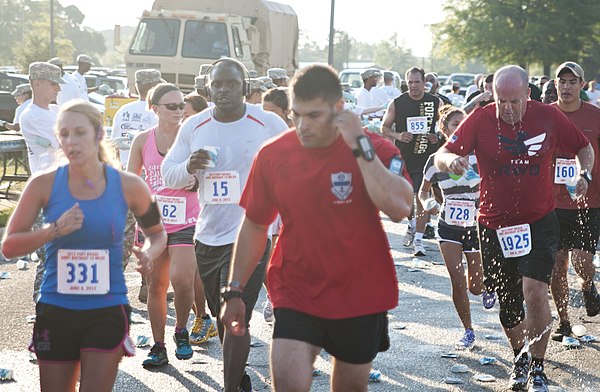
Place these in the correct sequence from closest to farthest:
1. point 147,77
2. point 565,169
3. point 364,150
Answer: point 364,150 → point 565,169 → point 147,77

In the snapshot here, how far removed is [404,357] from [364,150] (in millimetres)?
4034

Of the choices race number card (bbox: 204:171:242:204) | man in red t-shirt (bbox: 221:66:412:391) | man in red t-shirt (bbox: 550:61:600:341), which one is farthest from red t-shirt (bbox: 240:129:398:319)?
man in red t-shirt (bbox: 550:61:600:341)

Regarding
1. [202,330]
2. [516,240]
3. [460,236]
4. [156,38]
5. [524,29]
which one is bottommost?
[202,330]

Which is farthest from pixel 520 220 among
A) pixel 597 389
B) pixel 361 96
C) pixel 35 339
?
pixel 361 96

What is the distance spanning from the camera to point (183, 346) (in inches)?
327

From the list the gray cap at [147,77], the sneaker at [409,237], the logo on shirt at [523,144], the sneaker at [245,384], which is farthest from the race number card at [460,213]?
the sneaker at [409,237]

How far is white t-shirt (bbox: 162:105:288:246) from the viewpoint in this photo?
7008mm

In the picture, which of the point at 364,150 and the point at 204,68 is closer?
the point at 364,150

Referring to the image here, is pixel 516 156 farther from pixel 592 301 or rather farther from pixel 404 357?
pixel 592 301

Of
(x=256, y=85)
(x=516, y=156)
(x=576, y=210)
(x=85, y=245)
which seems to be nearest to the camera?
(x=85, y=245)

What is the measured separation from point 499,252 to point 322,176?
295 centimetres

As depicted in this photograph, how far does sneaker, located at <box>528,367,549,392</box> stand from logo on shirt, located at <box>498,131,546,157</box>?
1375mm

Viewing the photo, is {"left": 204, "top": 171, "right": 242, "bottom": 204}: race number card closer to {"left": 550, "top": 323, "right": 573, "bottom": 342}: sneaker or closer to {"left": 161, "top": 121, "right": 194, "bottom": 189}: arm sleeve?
{"left": 161, "top": 121, "right": 194, "bottom": 189}: arm sleeve

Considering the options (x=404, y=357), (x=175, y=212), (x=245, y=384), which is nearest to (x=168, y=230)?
(x=175, y=212)
